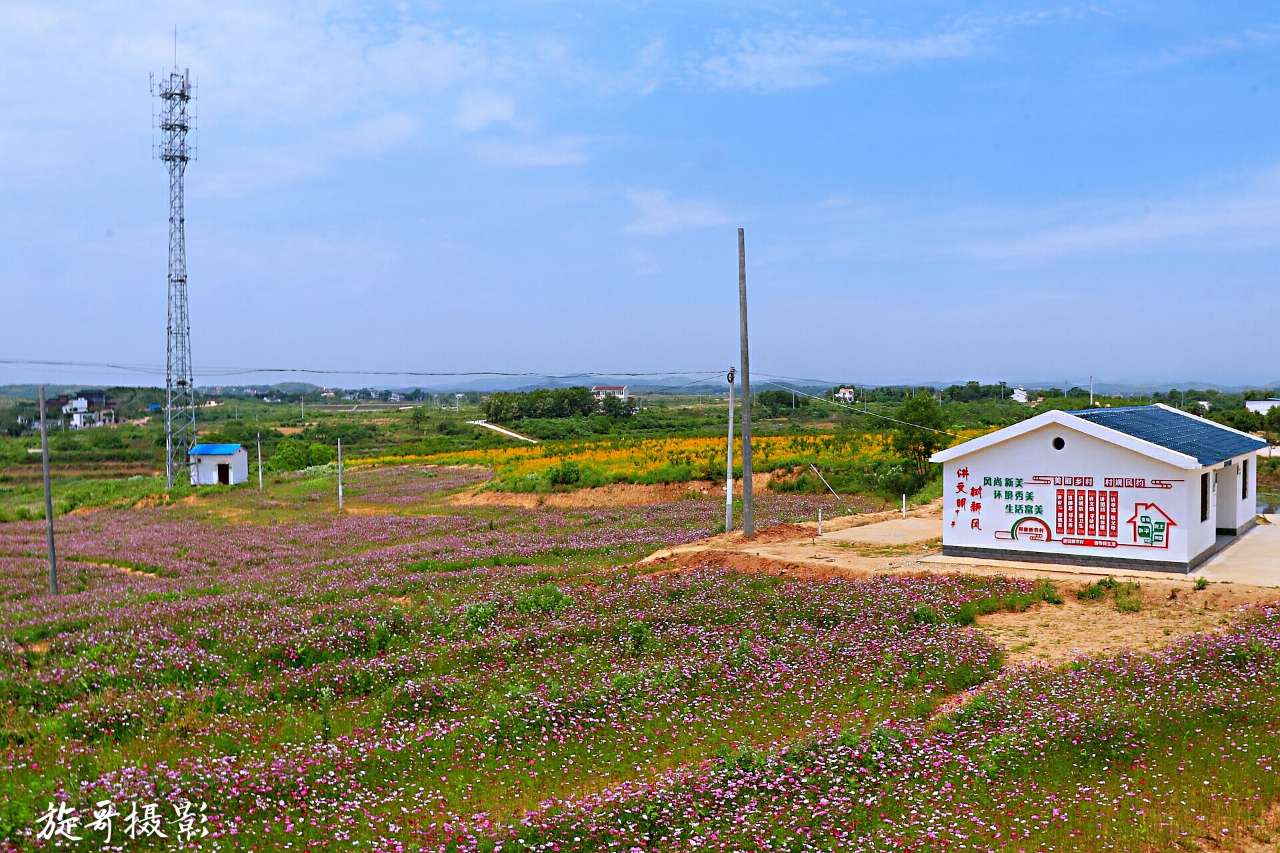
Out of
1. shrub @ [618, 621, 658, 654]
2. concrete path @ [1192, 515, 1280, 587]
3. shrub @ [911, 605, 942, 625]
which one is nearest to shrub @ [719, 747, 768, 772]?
shrub @ [618, 621, 658, 654]

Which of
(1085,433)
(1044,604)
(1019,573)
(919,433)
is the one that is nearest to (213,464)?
(919,433)

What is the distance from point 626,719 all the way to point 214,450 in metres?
56.1

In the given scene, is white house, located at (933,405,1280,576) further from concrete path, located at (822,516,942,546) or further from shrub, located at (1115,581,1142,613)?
concrete path, located at (822,516,942,546)

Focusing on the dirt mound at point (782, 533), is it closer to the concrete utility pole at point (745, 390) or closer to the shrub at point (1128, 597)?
the concrete utility pole at point (745, 390)

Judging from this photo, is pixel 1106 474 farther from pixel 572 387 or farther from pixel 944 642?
pixel 572 387

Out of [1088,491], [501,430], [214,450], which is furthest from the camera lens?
[501,430]

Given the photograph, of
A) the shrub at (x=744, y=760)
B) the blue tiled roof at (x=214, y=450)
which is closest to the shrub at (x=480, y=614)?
the shrub at (x=744, y=760)

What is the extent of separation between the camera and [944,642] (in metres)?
14.0

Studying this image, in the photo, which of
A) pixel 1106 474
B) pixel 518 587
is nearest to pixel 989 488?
pixel 1106 474

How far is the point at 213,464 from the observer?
60156mm

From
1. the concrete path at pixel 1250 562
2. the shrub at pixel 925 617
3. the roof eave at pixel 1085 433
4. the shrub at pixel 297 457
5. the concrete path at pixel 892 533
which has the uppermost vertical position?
the roof eave at pixel 1085 433

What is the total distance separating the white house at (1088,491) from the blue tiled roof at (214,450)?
51313 millimetres

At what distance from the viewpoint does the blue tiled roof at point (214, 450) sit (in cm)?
5972

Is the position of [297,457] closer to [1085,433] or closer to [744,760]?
[1085,433]
